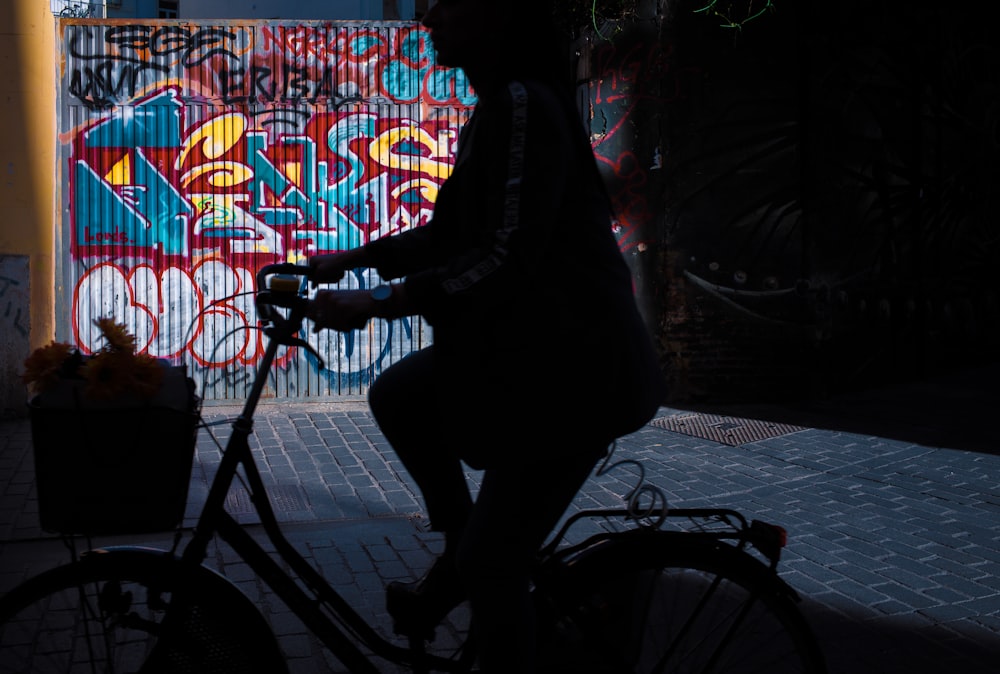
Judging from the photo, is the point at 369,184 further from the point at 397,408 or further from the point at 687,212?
the point at 397,408

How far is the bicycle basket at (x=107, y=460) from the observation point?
2.15 m

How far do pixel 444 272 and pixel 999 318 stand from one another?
34.3 ft

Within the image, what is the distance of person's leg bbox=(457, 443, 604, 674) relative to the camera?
2203 mm

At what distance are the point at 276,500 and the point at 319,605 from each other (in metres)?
3.50

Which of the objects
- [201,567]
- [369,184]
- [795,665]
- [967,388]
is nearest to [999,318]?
[967,388]

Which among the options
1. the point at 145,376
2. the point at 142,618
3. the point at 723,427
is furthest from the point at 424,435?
the point at 723,427

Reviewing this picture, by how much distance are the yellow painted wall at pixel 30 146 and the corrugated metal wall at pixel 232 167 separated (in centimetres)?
19

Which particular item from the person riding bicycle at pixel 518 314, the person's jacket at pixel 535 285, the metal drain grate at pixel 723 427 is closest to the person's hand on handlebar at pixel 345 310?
the person riding bicycle at pixel 518 314

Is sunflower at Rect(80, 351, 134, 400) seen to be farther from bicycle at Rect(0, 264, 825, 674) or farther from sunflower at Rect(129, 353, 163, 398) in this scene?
bicycle at Rect(0, 264, 825, 674)

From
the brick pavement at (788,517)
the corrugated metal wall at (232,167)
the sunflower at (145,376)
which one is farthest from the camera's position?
the corrugated metal wall at (232,167)

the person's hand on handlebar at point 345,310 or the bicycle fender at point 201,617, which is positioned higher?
the person's hand on handlebar at point 345,310

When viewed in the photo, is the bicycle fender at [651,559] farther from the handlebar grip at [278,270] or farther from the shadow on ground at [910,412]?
the shadow on ground at [910,412]

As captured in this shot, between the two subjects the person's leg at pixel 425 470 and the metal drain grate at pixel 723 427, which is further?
the metal drain grate at pixel 723 427

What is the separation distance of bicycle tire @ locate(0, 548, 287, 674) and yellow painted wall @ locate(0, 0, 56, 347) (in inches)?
253
